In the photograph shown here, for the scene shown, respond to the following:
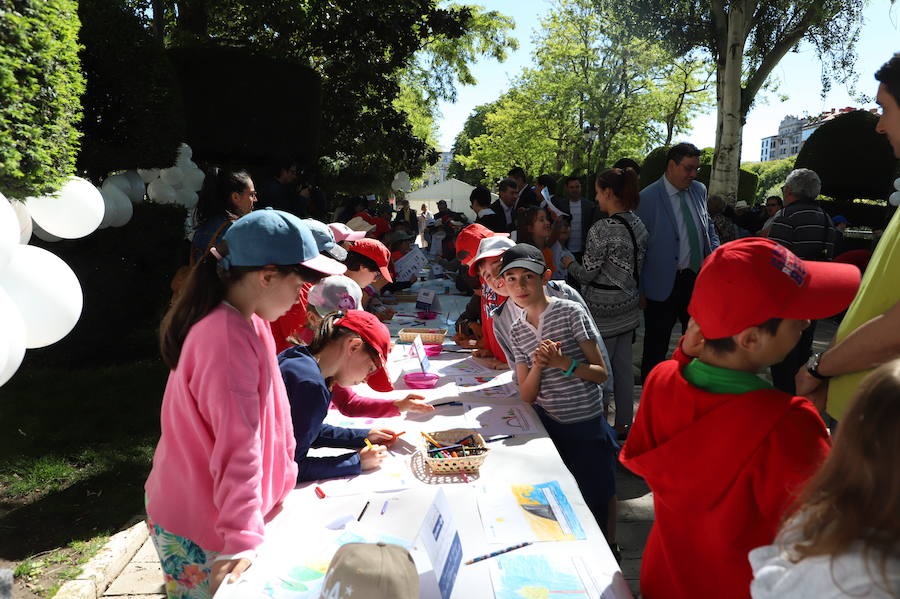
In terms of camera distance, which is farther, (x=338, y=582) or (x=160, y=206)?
(x=160, y=206)

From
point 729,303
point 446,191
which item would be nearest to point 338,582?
point 729,303

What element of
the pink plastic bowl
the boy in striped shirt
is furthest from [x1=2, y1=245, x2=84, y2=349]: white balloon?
the boy in striped shirt

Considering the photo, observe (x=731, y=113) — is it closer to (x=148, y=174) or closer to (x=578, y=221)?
(x=578, y=221)

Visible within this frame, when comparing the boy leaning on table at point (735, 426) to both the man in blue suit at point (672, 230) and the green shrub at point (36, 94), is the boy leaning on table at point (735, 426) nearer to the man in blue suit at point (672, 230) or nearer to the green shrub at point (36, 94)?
the man in blue suit at point (672, 230)

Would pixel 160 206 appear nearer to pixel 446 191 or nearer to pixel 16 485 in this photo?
pixel 16 485

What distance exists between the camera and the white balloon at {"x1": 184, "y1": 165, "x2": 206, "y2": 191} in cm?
627

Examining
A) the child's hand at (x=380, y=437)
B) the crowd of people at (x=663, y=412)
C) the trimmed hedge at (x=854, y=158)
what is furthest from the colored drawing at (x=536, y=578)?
the trimmed hedge at (x=854, y=158)

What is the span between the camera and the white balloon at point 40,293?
2594 mm

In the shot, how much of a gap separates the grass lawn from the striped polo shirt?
7.91ft

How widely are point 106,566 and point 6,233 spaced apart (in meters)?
1.67

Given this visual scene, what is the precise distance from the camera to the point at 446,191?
26125 millimetres

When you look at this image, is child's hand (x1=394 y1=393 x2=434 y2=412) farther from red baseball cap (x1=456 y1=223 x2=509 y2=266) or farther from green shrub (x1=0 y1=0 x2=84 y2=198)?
green shrub (x1=0 y1=0 x2=84 y2=198)

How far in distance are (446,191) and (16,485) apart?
23425mm

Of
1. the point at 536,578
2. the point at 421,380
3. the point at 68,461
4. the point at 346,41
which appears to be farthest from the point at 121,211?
the point at 346,41
